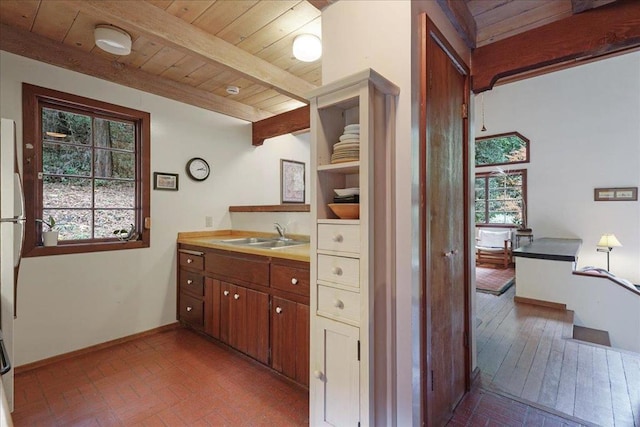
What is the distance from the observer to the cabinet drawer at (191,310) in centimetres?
280

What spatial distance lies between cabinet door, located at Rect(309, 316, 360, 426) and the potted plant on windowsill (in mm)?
2277

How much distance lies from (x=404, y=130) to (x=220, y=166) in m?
2.61

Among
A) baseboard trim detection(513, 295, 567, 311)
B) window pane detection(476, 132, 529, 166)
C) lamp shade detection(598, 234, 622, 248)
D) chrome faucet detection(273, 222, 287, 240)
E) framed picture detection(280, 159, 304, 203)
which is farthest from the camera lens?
window pane detection(476, 132, 529, 166)

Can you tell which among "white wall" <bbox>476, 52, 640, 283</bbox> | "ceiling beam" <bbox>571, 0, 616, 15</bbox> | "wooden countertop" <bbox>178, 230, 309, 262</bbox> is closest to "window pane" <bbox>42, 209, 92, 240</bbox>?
"wooden countertop" <bbox>178, 230, 309, 262</bbox>

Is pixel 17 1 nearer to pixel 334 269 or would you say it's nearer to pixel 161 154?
pixel 161 154

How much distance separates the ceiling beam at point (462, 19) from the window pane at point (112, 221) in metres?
3.01

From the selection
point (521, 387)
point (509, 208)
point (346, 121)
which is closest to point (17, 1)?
point (346, 121)

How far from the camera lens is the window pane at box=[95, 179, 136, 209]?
8.78ft

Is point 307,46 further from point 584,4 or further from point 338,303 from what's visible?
point 338,303

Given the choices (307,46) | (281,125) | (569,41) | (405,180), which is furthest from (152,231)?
(569,41)

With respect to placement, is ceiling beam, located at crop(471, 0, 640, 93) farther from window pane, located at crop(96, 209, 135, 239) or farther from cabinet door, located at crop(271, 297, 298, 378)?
window pane, located at crop(96, 209, 135, 239)

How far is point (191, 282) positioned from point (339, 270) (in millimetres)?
2071

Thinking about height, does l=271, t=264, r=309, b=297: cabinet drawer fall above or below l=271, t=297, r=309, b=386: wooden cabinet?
above

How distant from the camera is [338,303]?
4.67 ft
